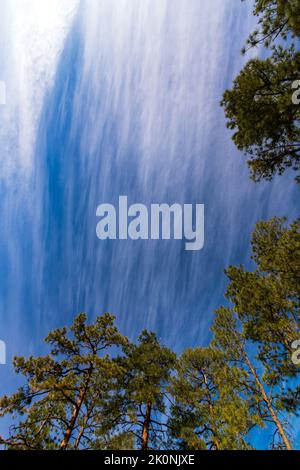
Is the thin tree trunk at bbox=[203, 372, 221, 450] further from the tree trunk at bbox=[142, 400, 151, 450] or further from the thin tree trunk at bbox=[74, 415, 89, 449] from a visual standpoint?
the thin tree trunk at bbox=[74, 415, 89, 449]

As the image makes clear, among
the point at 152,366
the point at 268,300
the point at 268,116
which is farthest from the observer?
the point at 152,366

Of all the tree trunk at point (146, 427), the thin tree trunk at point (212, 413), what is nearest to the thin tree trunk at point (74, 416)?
the tree trunk at point (146, 427)

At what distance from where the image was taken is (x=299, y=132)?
7809 mm

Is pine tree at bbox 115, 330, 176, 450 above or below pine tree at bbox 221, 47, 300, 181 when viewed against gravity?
below

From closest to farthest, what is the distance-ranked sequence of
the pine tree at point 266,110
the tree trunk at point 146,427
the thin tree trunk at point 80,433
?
the pine tree at point 266,110 → the thin tree trunk at point 80,433 → the tree trunk at point 146,427

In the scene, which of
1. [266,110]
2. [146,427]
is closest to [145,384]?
[146,427]

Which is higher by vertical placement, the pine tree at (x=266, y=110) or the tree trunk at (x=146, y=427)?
the pine tree at (x=266, y=110)

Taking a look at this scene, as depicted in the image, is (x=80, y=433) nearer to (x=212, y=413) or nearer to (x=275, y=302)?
(x=212, y=413)

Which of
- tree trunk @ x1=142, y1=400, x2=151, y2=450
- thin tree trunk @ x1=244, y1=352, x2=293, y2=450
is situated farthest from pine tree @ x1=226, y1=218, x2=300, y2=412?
tree trunk @ x1=142, y1=400, x2=151, y2=450

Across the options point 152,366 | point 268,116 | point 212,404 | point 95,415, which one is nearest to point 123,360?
point 152,366

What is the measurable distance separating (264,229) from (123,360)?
9.49 metres

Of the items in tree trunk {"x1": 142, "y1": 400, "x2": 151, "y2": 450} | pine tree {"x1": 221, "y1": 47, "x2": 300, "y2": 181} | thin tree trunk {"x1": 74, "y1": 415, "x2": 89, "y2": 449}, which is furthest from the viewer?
tree trunk {"x1": 142, "y1": 400, "x2": 151, "y2": 450}

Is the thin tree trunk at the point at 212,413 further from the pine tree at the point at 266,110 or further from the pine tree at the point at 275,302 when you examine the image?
the pine tree at the point at 266,110
